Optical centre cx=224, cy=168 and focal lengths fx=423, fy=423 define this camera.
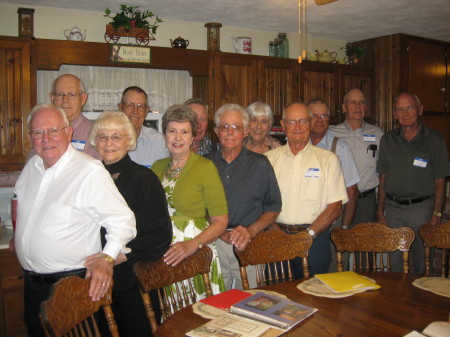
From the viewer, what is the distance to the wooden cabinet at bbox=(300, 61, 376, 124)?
16.7 ft

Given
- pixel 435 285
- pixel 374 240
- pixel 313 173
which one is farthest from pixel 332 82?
pixel 435 285

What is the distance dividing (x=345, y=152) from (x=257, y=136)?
0.72 m

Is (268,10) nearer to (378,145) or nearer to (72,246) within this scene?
(378,145)

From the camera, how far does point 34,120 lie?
1.88 m

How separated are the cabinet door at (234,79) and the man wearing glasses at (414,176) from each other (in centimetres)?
162

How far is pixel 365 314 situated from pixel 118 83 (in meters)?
3.42

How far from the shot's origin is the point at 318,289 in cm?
184

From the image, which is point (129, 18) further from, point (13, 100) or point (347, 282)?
point (347, 282)

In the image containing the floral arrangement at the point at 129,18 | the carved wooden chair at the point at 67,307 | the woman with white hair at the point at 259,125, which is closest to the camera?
the carved wooden chair at the point at 67,307

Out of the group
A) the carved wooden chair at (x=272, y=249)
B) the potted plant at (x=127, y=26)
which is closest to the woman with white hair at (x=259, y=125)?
the carved wooden chair at (x=272, y=249)

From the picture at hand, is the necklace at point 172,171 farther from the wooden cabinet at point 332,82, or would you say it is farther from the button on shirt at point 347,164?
the wooden cabinet at point 332,82

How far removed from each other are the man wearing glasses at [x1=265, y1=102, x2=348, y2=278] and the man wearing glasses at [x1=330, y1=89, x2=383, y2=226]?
Result: 116cm

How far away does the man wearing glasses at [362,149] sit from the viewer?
3748mm

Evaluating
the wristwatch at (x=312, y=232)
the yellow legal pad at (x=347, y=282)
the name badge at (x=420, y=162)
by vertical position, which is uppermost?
the name badge at (x=420, y=162)
